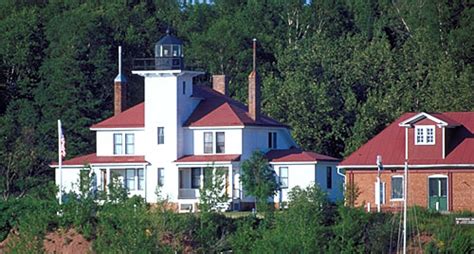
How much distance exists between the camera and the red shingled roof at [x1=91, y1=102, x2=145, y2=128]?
7762 centimetres

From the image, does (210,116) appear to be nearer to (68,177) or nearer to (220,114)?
(220,114)

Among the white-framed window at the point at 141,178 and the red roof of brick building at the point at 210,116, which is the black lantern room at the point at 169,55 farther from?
the white-framed window at the point at 141,178

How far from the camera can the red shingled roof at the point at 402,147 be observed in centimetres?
6788

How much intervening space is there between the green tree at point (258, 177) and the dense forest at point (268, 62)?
7.76 m

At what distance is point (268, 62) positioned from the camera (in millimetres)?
95125

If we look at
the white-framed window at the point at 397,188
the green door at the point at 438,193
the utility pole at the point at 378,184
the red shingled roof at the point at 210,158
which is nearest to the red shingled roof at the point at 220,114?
the red shingled roof at the point at 210,158

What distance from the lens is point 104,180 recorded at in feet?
252

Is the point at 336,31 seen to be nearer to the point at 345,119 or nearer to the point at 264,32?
the point at 264,32

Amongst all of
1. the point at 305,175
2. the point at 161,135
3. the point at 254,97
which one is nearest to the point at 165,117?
the point at 161,135

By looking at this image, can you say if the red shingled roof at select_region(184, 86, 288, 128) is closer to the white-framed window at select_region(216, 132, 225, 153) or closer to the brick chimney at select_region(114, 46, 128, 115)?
the white-framed window at select_region(216, 132, 225, 153)

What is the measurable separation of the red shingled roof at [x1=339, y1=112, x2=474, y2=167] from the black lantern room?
10.9 m

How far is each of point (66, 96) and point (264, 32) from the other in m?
13.7

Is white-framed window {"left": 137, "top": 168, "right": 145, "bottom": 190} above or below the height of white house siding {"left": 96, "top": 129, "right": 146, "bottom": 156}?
below

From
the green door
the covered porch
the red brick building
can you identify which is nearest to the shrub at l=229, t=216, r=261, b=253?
the red brick building
